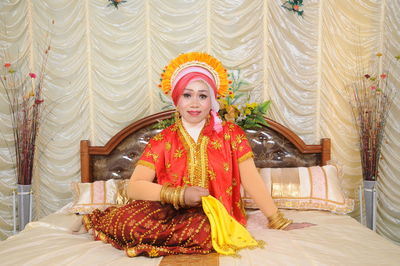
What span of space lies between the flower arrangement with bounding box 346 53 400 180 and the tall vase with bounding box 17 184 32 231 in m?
3.00

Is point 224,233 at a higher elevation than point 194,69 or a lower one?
lower

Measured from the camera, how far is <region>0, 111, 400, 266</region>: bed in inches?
59.0

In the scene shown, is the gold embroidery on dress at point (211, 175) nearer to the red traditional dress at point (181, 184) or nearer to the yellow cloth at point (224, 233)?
the red traditional dress at point (181, 184)

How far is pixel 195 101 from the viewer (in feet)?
6.59

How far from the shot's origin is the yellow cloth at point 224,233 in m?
1.58

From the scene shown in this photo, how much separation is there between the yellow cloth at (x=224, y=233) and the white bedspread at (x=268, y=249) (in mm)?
50

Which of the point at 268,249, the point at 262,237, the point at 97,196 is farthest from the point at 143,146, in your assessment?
the point at 268,249

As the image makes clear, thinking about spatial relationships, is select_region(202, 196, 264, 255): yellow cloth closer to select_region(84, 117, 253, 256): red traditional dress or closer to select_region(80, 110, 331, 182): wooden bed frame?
select_region(84, 117, 253, 256): red traditional dress

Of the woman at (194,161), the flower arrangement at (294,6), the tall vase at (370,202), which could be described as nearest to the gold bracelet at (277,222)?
the woman at (194,161)

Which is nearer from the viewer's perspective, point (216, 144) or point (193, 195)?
point (193, 195)

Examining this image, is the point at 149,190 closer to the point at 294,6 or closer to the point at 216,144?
the point at 216,144

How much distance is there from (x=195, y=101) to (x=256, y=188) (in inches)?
25.5

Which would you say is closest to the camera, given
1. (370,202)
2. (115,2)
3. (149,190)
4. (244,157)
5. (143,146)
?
(149,190)

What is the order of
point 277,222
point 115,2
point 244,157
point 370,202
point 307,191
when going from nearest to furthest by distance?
point 277,222 → point 244,157 → point 307,191 → point 370,202 → point 115,2
